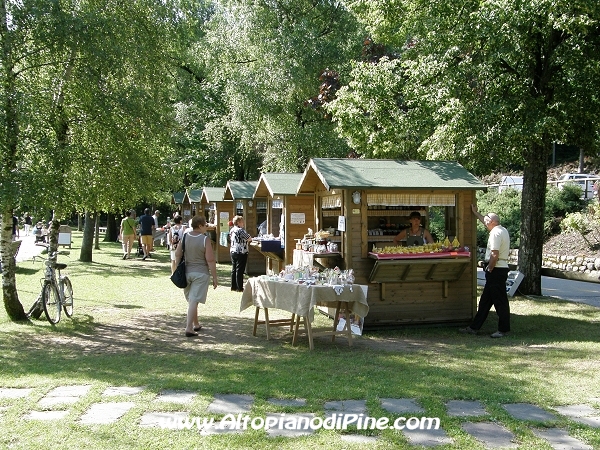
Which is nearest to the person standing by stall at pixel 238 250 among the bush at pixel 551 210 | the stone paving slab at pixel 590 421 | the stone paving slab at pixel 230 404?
the stone paving slab at pixel 230 404

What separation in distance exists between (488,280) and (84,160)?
645 cm

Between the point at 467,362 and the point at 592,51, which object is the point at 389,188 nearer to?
the point at 467,362

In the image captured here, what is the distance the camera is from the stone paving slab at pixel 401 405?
5.41 meters

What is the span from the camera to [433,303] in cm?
1031

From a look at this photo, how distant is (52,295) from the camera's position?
995 centimetres

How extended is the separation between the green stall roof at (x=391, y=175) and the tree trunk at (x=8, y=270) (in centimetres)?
483

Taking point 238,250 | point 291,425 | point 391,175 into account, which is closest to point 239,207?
point 238,250

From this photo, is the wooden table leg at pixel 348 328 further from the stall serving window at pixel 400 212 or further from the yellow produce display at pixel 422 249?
the stall serving window at pixel 400 212

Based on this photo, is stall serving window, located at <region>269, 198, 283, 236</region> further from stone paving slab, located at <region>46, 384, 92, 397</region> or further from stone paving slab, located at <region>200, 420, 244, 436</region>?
stone paving slab, located at <region>200, 420, 244, 436</region>

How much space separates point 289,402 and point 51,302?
19.0 ft

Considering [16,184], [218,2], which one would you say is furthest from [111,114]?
[218,2]

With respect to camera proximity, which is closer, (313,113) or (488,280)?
(488,280)

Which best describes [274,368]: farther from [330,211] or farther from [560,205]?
[560,205]

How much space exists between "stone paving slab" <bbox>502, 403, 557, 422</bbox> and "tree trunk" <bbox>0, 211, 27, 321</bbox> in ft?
23.9
